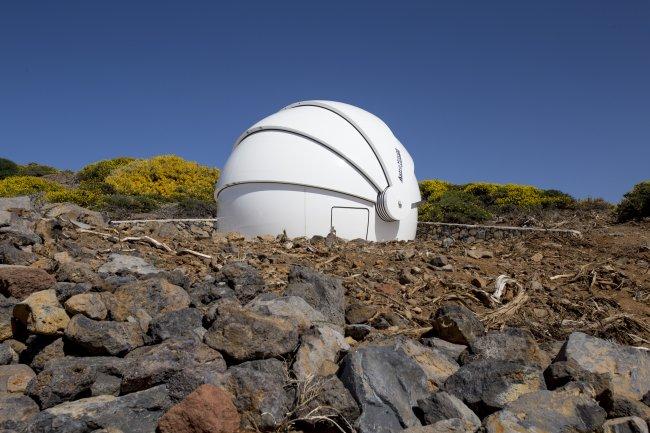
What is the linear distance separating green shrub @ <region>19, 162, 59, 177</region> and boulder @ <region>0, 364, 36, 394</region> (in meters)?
31.4

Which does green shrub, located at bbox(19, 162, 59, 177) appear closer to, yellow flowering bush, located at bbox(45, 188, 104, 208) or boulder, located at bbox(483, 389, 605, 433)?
yellow flowering bush, located at bbox(45, 188, 104, 208)

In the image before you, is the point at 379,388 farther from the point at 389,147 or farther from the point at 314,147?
the point at 389,147

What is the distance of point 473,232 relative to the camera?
1215 centimetres

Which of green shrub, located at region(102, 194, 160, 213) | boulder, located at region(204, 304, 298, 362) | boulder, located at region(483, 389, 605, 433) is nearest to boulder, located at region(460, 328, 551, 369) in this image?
boulder, located at region(483, 389, 605, 433)

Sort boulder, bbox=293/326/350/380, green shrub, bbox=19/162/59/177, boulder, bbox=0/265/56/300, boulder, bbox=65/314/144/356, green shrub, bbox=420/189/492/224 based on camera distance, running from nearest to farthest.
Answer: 1. boulder, bbox=293/326/350/380
2. boulder, bbox=65/314/144/356
3. boulder, bbox=0/265/56/300
4. green shrub, bbox=420/189/492/224
5. green shrub, bbox=19/162/59/177

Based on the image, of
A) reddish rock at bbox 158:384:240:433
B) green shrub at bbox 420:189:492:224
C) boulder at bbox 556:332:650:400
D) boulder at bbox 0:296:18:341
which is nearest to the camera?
reddish rock at bbox 158:384:240:433

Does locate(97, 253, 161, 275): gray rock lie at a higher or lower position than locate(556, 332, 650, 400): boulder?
higher

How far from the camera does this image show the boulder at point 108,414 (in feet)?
8.30

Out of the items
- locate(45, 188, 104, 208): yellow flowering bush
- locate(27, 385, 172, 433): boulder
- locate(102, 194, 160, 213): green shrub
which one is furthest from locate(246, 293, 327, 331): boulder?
locate(102, 194, 160, 213): green shrub

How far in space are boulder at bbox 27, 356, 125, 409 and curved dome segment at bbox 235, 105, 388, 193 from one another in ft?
18.3

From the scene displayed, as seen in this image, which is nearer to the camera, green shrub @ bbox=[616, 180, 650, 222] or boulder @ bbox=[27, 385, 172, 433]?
boulder @ bbox=[27, 385, 172, 433]

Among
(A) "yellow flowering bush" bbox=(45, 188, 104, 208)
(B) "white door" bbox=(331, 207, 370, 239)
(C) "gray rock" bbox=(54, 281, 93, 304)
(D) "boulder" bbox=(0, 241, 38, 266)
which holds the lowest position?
(C) "gray rock" bbox=(54, 281, 93, 304)

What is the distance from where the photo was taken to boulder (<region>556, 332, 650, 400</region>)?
331 centimetres

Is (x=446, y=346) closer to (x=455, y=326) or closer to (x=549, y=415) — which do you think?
Result: (x=455, y=326)
